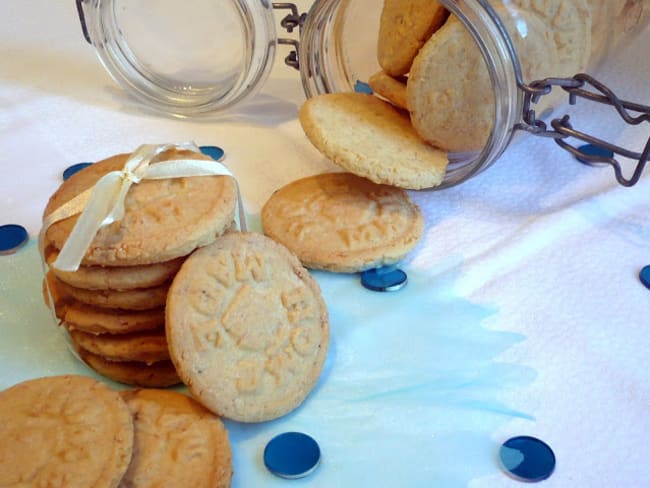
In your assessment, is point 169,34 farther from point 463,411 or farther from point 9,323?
point 463,411

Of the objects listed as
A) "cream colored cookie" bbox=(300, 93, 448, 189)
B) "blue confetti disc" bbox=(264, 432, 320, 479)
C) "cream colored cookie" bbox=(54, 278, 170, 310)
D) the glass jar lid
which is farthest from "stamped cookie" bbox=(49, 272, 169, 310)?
the glass jar lid

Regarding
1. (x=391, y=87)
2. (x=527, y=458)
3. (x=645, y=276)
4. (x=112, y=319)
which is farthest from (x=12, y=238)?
(x=645, y=276)

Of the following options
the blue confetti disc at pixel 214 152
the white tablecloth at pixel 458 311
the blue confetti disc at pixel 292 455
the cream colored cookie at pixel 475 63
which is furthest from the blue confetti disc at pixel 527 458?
the blue confetti disc at pixel 214 152

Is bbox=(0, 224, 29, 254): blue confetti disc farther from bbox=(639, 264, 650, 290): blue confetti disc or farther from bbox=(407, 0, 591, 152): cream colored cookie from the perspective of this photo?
bbox=(639, 264, 650, 290): blue confetti disc

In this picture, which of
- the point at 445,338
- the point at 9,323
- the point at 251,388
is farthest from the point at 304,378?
the point at 9,323

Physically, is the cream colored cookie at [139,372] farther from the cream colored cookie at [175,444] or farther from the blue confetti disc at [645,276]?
the blue confetti disc at [645,276]
